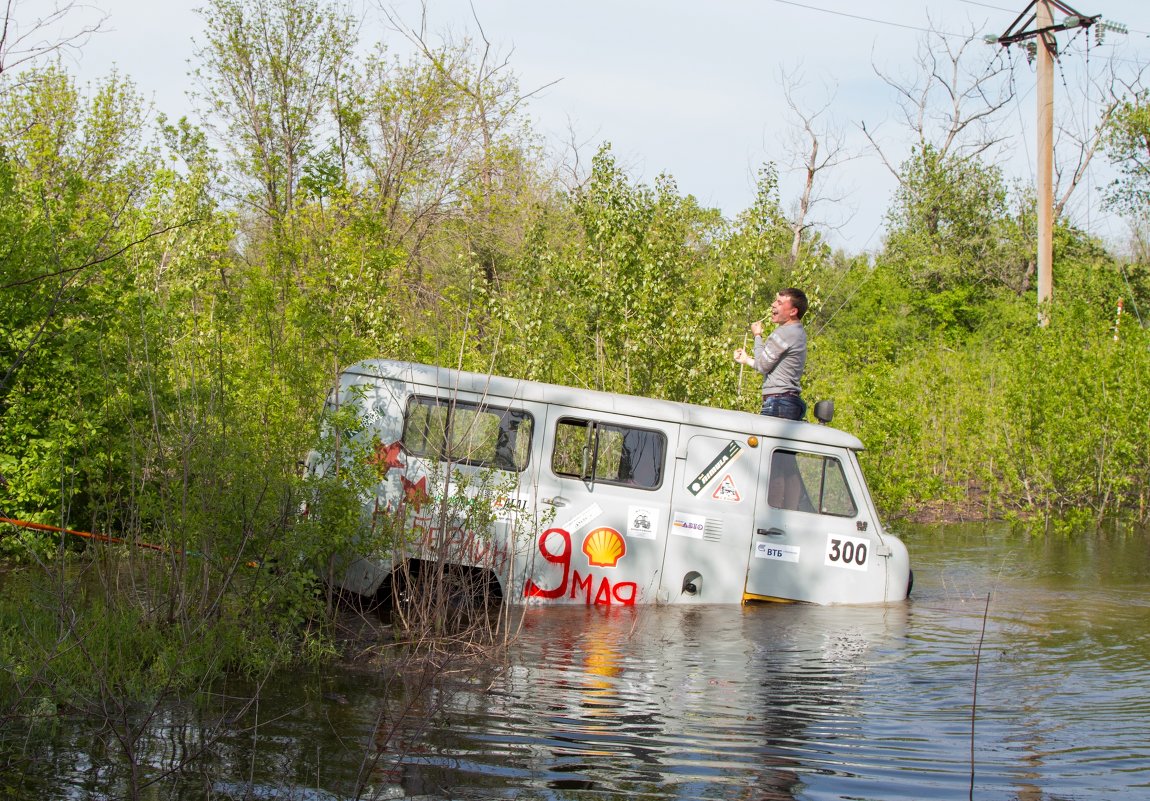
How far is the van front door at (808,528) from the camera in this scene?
9305 millimetres

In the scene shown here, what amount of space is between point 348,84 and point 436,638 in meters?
20.1

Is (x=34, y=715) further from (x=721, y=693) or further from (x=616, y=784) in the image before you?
(x=721, y=693)

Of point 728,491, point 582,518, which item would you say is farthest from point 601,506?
point 728,491

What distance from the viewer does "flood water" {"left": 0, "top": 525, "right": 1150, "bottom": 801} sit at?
5078 mm

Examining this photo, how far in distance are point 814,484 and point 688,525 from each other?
112 centimetres

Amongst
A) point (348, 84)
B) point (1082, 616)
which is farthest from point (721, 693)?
point (348, 84)

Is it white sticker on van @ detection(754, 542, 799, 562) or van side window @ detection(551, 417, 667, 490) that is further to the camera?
white sticker on van @ detection(754, 542, 799, 562)

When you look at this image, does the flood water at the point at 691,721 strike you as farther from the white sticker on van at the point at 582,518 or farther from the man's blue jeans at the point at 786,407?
the man's blue jeans at the point at 786,407

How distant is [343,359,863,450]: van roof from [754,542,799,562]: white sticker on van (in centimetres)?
87

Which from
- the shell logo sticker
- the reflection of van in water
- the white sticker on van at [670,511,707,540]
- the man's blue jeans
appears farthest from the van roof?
the white sticker on van at [670,511,707,540]

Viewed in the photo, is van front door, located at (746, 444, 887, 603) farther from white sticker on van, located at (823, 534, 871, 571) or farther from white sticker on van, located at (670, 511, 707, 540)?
white sticker on van, located at (670, 511, 707, 540)

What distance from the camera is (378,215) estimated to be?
1274cm

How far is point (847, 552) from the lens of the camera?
943 cm

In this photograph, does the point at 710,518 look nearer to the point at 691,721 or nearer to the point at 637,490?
the point at 637,490
